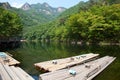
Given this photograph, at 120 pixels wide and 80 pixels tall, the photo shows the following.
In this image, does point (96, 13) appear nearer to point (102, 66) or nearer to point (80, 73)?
point (102, 66)

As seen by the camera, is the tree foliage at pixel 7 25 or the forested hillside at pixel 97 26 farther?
the forested hillside at pixel 97 26

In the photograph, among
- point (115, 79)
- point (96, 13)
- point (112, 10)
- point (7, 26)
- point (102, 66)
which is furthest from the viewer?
point (96, 13)

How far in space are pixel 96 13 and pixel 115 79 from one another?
3343 inches

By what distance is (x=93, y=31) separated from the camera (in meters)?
95.1

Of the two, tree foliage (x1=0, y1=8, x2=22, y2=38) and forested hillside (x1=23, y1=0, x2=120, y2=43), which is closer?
tree foliage (x1=0, y1=8, x2=22, y2=38)

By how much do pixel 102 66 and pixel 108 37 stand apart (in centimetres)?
6460

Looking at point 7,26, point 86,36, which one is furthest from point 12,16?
point 86,36

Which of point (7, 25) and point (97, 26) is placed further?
point (97, 26)

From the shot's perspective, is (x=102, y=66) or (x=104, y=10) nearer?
(x=102, y=66)

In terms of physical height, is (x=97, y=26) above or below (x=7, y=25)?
below

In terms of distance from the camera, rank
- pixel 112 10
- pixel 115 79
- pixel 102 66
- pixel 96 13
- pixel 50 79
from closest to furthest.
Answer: pixel 50 79, pixel 115 79, pixel 102 66, pixel 112 10, pixel 96 13

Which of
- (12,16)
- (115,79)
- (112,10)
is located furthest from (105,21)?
(115,79)

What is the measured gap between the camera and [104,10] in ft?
334

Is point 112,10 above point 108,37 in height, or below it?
above
